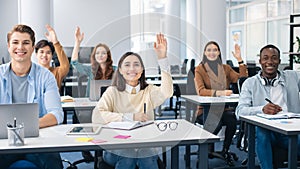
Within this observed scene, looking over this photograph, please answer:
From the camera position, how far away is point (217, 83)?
4.61 metres

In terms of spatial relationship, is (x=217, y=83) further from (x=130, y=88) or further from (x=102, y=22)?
(x=102, y=22)

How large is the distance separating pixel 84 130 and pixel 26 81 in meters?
0.54

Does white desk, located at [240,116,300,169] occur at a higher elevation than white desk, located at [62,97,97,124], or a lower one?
lower

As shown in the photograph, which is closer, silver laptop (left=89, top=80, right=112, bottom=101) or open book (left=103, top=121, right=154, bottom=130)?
open book (left=103, top=121, right=154, bottom=130)

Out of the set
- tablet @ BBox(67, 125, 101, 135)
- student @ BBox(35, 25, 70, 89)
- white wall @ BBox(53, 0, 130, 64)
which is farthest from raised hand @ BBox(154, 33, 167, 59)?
white wall @ BBox(53, 0, 130, 64)

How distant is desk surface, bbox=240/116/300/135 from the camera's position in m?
2.44

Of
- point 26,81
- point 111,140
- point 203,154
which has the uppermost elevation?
point 26,81

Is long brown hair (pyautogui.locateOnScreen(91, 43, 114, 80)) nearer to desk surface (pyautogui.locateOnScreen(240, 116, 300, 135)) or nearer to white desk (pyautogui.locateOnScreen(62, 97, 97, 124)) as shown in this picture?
white desk (pyautogui.locateOnScreen(62, 97, 97, 124))

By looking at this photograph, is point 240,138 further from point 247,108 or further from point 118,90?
point 118,90

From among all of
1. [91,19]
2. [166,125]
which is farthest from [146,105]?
[91,19]

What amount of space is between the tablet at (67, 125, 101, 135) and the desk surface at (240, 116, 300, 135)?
1.13 m

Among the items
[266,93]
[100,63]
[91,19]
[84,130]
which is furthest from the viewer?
[91,19]

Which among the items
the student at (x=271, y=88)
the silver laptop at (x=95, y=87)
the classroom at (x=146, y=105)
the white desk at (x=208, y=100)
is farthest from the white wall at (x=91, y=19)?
the student at (x=271, y=88)

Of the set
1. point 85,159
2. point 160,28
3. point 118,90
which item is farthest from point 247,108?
point 160,28
